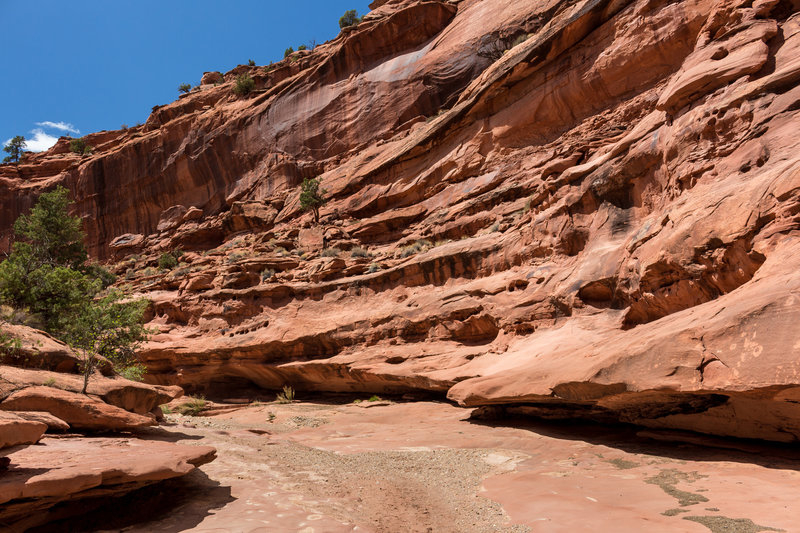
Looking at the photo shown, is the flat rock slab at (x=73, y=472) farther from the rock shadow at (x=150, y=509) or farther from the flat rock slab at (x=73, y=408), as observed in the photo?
the flat rock slab at (x=73, y=408)

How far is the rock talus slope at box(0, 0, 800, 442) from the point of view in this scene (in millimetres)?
7805

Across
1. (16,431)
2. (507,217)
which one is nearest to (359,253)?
(507,217)

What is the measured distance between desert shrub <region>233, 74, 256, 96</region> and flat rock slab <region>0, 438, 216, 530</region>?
48748 millimetres

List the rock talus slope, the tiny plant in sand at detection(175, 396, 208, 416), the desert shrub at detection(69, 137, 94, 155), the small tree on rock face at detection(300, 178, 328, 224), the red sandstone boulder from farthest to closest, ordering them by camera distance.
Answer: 1. the desert shrub at detection(69, 137, 94, 155)
2. the small tree on rock face at detection(300, 178, 328, 224)
3. the tiny plant in sand at detection(175, 396, 208, 416)
4. the rock talus slope
5. the red sandstone boulder

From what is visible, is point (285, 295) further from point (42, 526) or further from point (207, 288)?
point (42, 526)

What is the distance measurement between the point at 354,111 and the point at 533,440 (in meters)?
33.9

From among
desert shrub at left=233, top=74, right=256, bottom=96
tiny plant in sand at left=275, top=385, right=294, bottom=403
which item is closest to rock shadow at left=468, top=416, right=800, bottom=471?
tiny plant in sand at left=275, top=385, right=294, bottom=403

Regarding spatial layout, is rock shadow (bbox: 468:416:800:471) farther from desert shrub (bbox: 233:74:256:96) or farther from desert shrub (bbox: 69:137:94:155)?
desert shrub (bbox: 69:137:94:155)

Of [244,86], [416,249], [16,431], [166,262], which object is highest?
[244,86]

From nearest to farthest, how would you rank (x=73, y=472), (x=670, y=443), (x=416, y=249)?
(x=73, y=472), (x=670, y=443), (x=416, y=249)

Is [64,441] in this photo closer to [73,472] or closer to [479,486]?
[73,472]

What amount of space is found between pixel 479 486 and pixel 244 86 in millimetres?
51135

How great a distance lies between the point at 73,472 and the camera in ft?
17.2

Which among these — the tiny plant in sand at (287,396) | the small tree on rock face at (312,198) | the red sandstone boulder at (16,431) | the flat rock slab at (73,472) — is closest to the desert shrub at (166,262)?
the small tree on rock face at (312,198)
